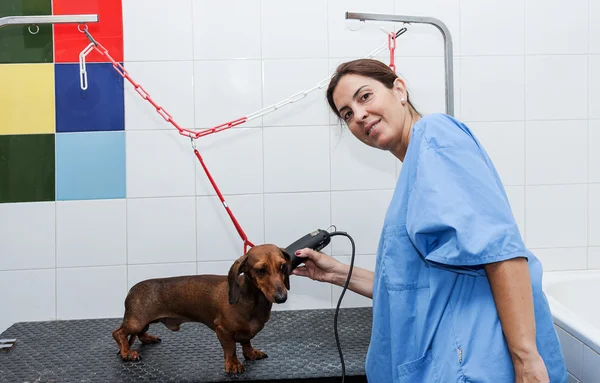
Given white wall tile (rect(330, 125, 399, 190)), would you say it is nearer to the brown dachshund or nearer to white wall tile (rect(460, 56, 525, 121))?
white wall tile (rect(460, 56, 525, 121))

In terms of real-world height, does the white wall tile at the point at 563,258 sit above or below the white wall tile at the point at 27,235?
below

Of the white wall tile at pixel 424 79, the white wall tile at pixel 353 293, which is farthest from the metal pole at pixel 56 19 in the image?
the white wall tile at pixel 353 293

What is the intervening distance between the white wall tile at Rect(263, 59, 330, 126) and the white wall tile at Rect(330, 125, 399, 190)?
14cm

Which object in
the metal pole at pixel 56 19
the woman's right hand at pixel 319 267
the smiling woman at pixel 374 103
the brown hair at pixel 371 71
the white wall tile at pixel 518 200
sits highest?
the metal pole at pixel 56 19

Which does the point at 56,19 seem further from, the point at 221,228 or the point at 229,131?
the point at 221,228

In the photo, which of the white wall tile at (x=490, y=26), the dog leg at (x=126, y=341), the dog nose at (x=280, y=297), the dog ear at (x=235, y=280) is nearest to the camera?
the dog nose at (x=280, y=297)

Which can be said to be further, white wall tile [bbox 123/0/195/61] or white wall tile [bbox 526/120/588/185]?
white wall tile [bbox 526/120/588/185]

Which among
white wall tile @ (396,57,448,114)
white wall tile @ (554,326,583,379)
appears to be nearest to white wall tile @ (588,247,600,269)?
white wall tile @ (554,326,583,379)

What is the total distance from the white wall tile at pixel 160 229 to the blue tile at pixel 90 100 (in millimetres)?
345

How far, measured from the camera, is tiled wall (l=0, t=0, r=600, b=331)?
2016mm

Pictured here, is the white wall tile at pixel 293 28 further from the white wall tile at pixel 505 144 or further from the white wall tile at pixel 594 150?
the white wall tile at pixel 594 150

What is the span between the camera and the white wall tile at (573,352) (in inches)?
58.2

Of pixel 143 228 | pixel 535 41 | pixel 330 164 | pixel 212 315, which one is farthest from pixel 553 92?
pixel 143 228

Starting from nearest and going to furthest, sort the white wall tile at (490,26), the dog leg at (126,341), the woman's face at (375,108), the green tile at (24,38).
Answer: the woman's face at (375,108), the dog leg at (126,341), the green tile at (24,38), the white wall tile at (490,26)
